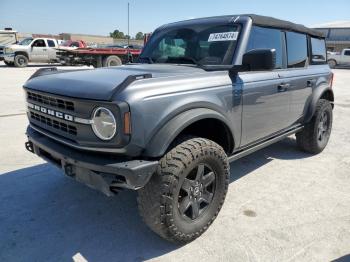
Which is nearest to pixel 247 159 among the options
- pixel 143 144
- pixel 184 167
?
pixel 184 167

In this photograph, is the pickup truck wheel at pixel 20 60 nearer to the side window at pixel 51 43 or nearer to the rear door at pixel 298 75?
the side window at pixel 51 43

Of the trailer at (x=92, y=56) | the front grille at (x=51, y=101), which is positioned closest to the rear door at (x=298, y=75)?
the front grille at (x=51, y=101)

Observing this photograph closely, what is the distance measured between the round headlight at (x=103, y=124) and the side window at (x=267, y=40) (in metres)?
1.80

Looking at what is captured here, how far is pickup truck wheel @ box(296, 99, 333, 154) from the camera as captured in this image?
489 centimetres

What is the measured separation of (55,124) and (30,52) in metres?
21.2

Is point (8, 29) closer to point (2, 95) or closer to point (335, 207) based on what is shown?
point (2, 95)

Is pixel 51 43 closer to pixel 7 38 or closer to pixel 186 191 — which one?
pixel 7 38

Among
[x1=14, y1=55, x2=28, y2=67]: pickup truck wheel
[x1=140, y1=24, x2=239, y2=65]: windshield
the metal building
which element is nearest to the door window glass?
[x1=14, y1=55, x2=28, y2=67]: pickup truck wheel

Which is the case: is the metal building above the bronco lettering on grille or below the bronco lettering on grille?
above

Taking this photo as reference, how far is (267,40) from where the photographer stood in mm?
3828

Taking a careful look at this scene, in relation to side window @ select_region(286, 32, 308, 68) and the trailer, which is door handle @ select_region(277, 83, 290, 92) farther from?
the trailer

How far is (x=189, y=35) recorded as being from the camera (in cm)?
376

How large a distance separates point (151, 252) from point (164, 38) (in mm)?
2523

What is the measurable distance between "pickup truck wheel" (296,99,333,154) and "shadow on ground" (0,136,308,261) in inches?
55.5
